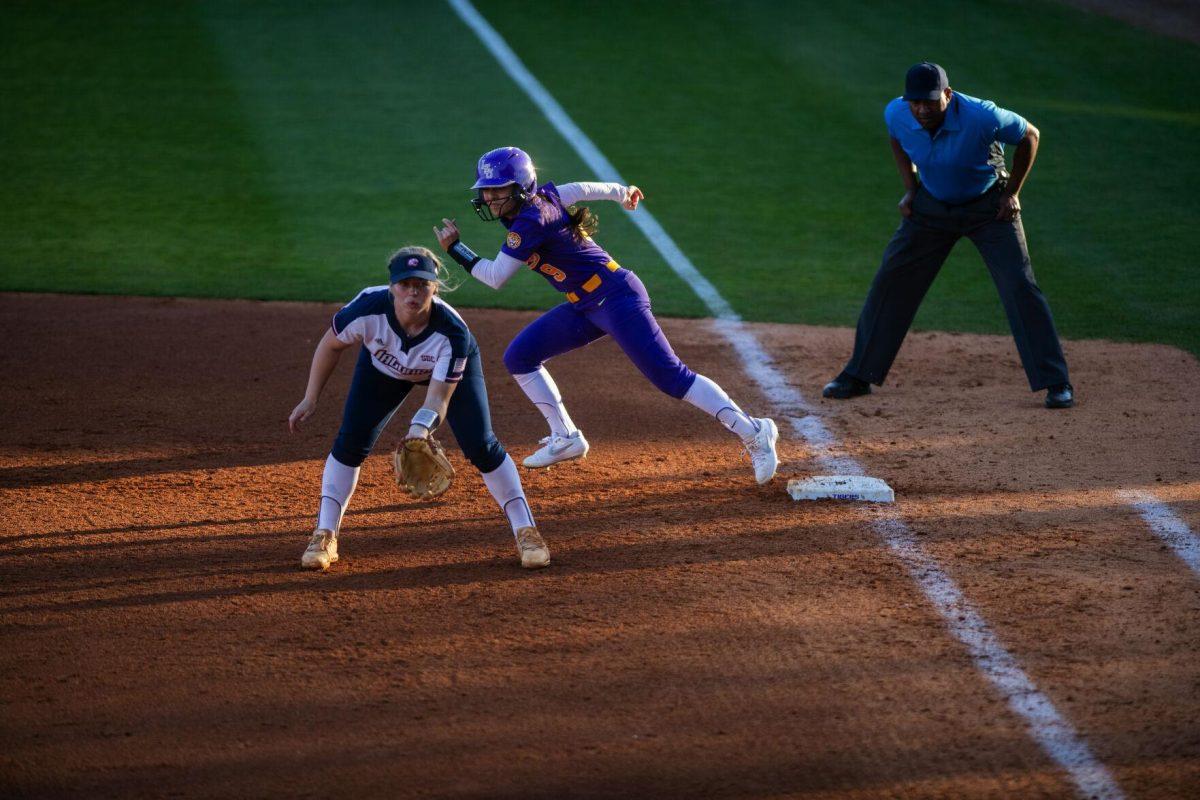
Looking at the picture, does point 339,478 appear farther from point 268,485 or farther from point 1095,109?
point 1095,109

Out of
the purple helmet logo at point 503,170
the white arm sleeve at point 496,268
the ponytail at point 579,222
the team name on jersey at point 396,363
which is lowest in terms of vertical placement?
the team name on jersey at point 396,363

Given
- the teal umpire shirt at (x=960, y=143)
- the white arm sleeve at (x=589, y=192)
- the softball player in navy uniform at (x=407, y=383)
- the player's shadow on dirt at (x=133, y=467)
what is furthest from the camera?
the teal umpire shirt at (x=960, y=143)

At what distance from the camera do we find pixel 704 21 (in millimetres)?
19281

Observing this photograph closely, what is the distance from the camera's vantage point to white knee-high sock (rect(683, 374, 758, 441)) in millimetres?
6906

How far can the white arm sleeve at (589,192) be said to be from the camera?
23.2 feet

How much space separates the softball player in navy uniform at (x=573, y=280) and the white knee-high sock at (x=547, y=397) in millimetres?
67

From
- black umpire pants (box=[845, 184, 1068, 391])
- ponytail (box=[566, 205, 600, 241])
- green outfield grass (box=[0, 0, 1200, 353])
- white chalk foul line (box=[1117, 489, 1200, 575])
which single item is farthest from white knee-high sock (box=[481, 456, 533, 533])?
green outfield grass (box=[0, 0, 1200, 353])

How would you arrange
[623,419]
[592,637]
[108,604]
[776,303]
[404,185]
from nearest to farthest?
[592,637], [108,604], [623,419], [776,303], [404,185]

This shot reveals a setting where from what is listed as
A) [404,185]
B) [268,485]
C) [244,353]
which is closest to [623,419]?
[268,485]

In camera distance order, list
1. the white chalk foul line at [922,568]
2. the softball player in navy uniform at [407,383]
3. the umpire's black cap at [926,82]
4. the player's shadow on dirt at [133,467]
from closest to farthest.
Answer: the white chalk foul line at [922,568] < the softball player in navy uniform at [407,383] < the player's shadow on dirt at [133,467] < the umpire's black cap at [926,82]

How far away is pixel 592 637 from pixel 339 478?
1522 millimetres

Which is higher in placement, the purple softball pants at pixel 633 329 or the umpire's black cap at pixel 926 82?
Result: the umpire's black cap at pixel 926 82

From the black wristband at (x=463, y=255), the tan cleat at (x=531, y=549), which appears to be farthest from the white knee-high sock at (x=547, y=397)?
the tan cleat at (x=531, y=549)

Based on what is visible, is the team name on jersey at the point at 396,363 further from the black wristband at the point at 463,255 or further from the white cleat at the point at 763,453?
the white cleat at the point at 763,453
